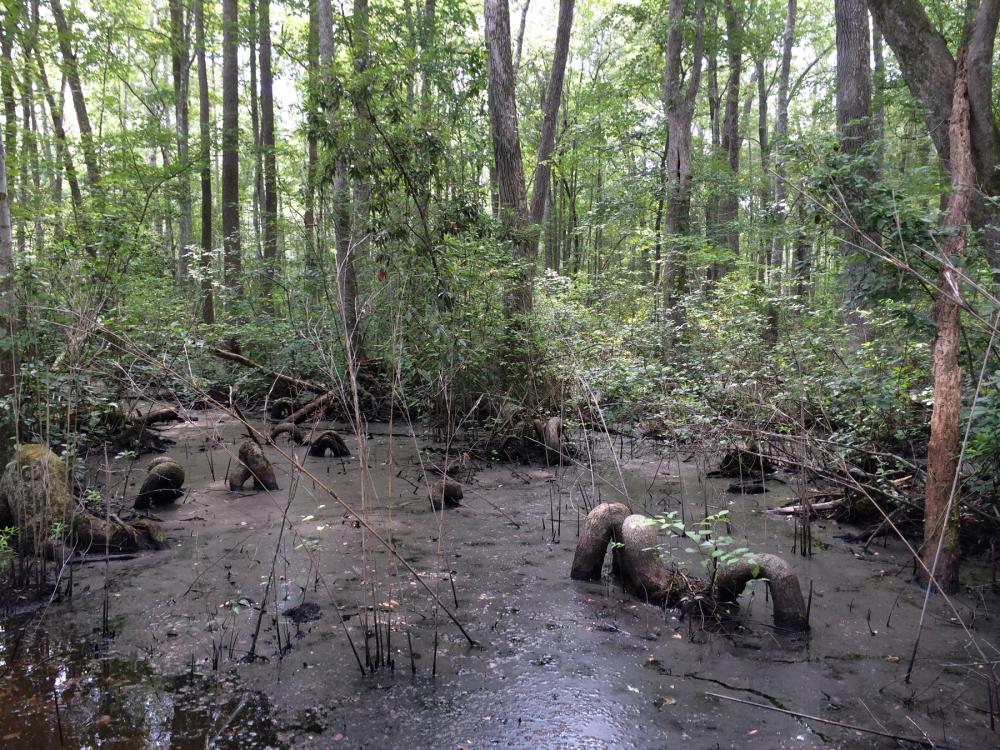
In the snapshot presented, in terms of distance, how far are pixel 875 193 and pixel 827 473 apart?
2410 millimetres

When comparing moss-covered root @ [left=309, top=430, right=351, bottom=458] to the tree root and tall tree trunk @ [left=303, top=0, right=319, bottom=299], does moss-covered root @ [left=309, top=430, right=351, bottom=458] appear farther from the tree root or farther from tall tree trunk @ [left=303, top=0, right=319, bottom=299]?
the tree root

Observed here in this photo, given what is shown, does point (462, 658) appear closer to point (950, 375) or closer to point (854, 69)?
point (950, 375)

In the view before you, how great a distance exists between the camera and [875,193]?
4539 mm

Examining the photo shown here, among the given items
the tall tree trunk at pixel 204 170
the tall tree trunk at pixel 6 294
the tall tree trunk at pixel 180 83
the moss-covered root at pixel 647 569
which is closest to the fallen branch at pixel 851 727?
the moss-covered root at pixel 647 569

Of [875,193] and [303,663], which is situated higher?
[875,193]

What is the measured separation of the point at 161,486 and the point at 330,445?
2.55m

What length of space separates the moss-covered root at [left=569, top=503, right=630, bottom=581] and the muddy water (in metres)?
0.12

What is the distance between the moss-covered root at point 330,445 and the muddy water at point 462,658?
320cm

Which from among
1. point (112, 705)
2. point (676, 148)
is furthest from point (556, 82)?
point (112, 705)

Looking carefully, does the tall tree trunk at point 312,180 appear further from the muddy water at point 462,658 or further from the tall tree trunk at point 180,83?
the muddy water at point 462,658

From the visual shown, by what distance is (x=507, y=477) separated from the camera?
7.94 m

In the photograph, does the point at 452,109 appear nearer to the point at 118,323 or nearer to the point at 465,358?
the point at 465,358

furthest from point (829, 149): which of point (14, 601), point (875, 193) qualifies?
point (14, 601)

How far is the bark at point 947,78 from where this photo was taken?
6.22 metres
